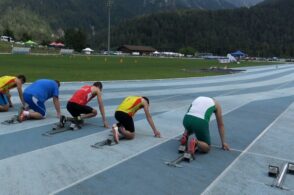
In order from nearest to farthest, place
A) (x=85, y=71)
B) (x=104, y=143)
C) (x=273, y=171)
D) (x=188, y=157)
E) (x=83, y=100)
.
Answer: (x=273, y=171)
(x=188, y=157)
(x=104, y=143)
(x=83, y=100)
(x=85, y=71)

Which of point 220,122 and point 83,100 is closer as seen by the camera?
point 220,122

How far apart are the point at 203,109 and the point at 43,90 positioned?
13.6 feet

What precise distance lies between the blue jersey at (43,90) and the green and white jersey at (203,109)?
12.5ft

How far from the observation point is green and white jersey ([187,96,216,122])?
7.70 m

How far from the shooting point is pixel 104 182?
6.10 m

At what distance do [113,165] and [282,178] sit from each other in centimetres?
266

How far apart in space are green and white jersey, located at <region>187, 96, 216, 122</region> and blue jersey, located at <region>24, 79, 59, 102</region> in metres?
3.81

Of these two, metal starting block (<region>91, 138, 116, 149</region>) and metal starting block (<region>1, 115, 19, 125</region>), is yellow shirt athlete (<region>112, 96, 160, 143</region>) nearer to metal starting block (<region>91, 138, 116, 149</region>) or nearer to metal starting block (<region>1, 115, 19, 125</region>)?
metal starting block (<region>91, 138, 116, 149</region>)

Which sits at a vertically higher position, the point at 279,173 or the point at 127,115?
the point at 127,115

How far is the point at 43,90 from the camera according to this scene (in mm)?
10094

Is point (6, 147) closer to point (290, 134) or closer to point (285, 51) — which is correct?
point (290, 134)

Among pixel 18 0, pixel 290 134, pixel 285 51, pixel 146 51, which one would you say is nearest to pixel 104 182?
pixel 290 134

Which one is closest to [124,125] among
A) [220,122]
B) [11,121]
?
[220,122]

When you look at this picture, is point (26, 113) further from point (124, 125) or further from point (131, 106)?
point (131, 106)
